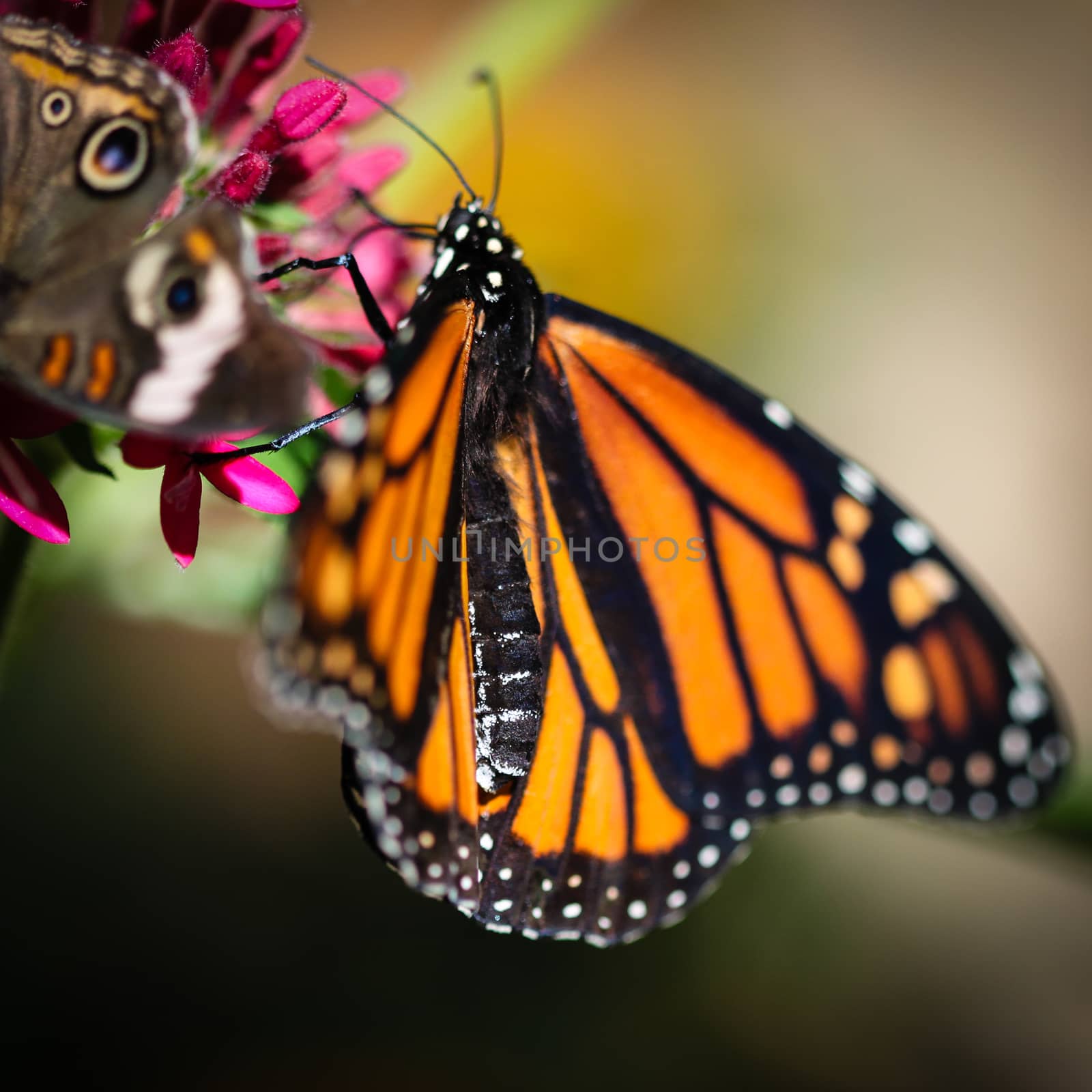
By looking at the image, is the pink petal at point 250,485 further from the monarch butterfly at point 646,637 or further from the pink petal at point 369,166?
the pink petal at point 369,166

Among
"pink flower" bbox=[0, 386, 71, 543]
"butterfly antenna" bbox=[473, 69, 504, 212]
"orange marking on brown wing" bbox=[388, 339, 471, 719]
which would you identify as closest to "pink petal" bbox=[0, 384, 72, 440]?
"pink flower" bbox=[0, 386, 71, 543]

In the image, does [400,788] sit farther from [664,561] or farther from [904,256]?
[904,256]

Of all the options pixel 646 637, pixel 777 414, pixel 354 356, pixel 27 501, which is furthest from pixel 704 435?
pixel 27 501

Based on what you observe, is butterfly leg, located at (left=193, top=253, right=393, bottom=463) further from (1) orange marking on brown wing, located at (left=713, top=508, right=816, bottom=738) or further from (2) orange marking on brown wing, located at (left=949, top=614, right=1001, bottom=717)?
(2) orange marking on brown wing, located at (left=949, top=614, right=1001, bottom=717)

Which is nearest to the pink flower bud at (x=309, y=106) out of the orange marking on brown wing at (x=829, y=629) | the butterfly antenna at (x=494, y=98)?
the butterfly antenna at (x=494, y=98)

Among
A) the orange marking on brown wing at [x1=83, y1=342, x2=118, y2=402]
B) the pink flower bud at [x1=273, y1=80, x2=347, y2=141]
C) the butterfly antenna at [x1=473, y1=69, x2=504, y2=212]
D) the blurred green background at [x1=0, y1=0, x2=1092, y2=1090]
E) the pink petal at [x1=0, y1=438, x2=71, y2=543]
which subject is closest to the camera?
the orange marking on brown wing at [x1=83, y1=342, x2=118, y2=402]

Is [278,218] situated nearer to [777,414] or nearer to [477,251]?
[477,251]
